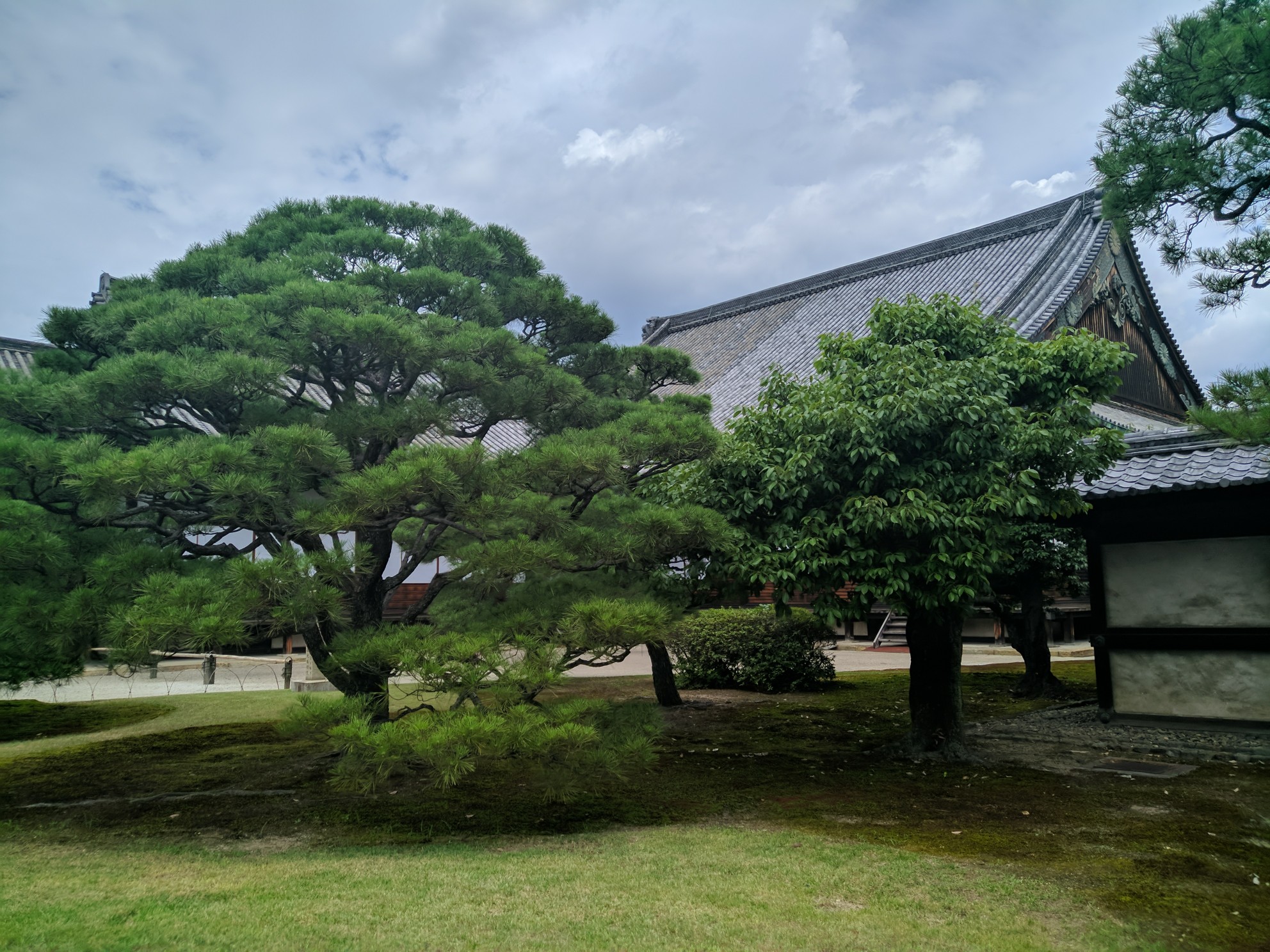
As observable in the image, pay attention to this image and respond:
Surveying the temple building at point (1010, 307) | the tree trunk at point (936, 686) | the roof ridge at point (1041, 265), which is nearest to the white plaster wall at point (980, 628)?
the temple building at point (1010, 307)

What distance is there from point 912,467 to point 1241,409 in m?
2.00

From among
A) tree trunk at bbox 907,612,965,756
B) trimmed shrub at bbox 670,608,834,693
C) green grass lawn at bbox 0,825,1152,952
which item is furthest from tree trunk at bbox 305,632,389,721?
trimmed shrub at bbox 670,608,834,693

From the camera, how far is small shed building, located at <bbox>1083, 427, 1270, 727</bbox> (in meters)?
7.69

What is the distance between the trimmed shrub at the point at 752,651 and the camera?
482 inches

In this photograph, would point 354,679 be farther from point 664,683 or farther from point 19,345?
point 19,345

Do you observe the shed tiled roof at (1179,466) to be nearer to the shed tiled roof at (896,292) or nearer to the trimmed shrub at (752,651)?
the trimmed shrub at (752,651)

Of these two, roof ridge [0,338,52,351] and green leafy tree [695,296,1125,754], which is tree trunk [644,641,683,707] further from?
roof ridge [0,338,52,351]

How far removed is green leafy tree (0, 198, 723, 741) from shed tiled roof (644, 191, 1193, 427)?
790 centimetres

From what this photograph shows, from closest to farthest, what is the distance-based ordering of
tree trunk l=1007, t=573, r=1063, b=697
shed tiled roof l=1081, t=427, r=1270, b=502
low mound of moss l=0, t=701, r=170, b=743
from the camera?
1. shed tiled roof l=1081, t=427, r=1270, b=502
2. low mound of moss l=0, t=701, r=170, b=743
3. tree trunk l=1007, t=573, r=1063, b=697

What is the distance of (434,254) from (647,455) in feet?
8.07

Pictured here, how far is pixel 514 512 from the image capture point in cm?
532

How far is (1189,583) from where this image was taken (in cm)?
809

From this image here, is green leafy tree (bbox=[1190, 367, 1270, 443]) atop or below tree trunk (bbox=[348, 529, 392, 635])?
atop

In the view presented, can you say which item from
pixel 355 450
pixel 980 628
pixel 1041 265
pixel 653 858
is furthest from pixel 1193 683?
pixel 980 628
